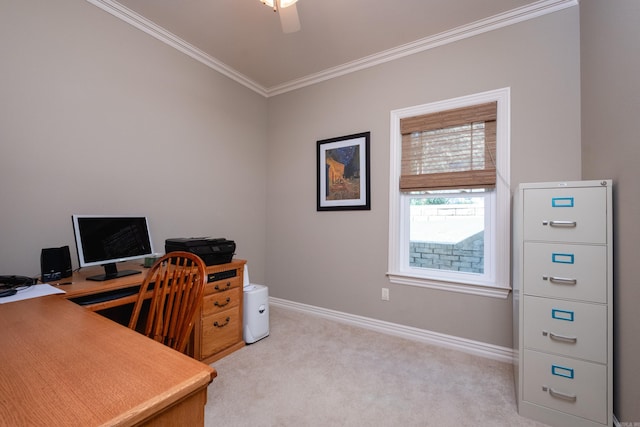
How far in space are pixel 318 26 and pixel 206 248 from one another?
209cm

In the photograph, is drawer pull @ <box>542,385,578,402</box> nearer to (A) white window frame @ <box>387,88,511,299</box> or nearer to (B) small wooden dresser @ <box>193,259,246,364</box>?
(A) white window frame @ <box>387,88,511,299</box>

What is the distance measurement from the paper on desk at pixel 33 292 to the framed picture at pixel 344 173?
7.48 feet

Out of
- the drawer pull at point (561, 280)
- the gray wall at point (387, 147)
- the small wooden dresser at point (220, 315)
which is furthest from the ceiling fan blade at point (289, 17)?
the drawer pull at point (561, 280)

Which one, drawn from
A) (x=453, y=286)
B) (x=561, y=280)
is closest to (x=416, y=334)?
(x=453, y=286)

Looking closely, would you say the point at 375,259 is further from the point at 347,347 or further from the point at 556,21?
the point at 556,21

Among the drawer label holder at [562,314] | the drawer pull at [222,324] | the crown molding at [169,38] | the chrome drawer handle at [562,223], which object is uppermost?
the crown molding at [169,38]

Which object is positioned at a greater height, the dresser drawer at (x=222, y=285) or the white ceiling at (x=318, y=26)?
the white ceiling at (x=318, y=26)

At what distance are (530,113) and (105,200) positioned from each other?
3382 millimetres

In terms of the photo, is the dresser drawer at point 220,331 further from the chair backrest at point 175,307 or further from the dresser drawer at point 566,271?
the dresser drawer at point 566,271

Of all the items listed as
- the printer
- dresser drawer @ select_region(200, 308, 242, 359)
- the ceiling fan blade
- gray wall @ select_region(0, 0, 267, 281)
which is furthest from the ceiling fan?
dresser drawer @ select_region(200, 308, 242, 359)

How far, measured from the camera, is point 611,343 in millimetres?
1441

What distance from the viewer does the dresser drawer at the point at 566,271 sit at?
4.87 ft

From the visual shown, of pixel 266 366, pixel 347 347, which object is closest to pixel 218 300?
pixel 266 366

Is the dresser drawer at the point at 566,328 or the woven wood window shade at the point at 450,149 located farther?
the woven wood window shade at the point at 450,149
